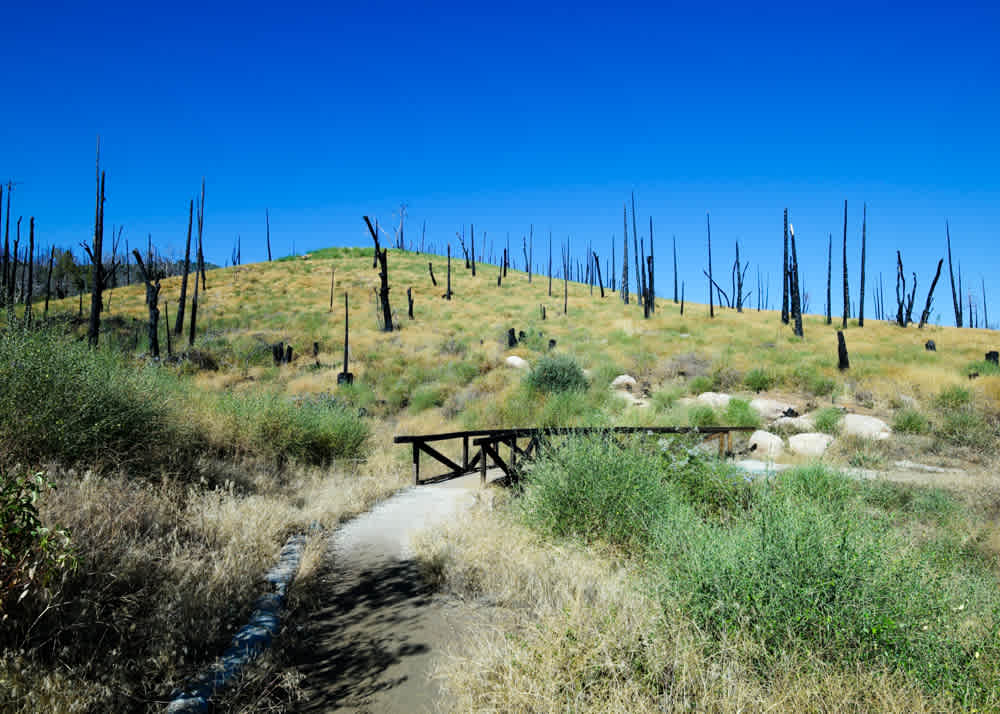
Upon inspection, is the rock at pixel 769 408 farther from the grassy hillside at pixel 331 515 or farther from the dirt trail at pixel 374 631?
the dirt trail at pixel 374 631

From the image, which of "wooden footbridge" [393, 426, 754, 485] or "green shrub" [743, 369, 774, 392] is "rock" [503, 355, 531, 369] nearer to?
"green shrub" [743, 369, 774, 392]

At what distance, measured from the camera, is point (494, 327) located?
35375 mm

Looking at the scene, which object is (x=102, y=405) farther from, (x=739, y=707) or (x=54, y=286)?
(x=54, y=286)

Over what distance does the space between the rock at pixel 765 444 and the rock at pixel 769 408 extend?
88.0 inches

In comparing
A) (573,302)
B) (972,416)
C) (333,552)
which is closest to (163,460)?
(333,552)

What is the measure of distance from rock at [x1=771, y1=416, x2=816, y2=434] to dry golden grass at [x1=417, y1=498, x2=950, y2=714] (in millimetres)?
13449

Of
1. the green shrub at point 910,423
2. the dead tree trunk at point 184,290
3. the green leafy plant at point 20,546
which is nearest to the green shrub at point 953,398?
the green shrub at point 910,423

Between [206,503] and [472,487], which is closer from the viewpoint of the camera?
[206,503]

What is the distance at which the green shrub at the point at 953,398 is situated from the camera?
15789 mm

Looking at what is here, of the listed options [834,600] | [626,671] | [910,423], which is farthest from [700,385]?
[626,671]

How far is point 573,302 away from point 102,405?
48.0 metres

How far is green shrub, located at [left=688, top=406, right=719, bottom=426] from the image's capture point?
636 inches

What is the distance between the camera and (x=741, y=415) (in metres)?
16.2

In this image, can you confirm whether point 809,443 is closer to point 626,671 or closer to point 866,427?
point 866,427
